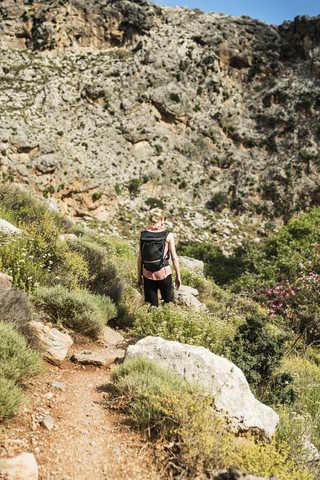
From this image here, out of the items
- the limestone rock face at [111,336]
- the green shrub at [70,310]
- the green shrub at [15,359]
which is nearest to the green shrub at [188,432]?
the green shrub at [15,359]

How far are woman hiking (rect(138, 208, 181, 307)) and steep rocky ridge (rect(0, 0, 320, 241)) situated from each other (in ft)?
91.8

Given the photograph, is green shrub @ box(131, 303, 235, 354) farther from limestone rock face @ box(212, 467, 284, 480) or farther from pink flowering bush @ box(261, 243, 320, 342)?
pink flowering bush @ box(261, 243, 320, 342)

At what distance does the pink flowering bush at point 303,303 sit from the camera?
27.6ft

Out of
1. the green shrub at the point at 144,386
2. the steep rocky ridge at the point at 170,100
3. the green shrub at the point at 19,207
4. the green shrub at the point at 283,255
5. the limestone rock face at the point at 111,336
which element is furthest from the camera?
the steep rocky ridge at the point at 170,100

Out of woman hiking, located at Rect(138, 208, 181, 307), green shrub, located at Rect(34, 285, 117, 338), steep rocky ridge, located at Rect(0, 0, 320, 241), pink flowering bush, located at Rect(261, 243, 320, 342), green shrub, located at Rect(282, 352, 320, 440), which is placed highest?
steep rocky ridge, located at Rect(0, 0, 320, 241)

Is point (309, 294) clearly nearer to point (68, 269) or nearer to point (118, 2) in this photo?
point (68, 269)

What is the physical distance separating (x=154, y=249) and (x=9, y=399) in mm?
2903

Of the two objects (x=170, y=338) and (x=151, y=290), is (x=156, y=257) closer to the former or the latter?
(x=151, y=290)

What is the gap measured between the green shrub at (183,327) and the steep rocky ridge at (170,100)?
92.9 ft

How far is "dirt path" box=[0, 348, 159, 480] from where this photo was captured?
6.78 feet

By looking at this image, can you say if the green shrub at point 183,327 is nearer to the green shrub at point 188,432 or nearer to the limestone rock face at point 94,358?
the limestone rock face at point 94,358

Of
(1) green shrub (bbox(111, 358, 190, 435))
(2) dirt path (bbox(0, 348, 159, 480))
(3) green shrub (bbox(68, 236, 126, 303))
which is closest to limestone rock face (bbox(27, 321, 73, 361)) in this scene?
(2) dirt path (bbox(0, 348, 159, 480))

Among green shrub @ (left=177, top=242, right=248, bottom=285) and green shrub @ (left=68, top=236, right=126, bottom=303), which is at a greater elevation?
green shrub @ (left=68, top=236, right=126, bottom=303)

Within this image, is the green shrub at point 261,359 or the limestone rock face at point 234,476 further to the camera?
the green shrub at point 261,359
